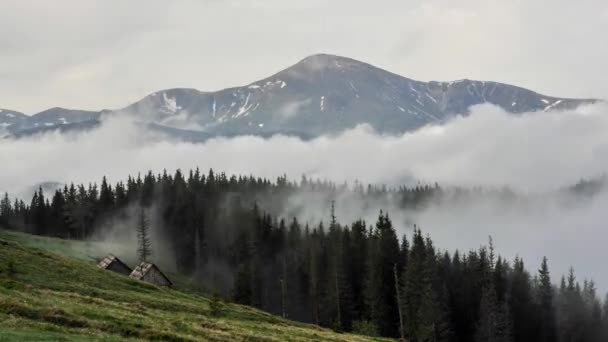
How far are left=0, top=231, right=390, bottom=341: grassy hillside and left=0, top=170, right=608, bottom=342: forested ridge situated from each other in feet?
114

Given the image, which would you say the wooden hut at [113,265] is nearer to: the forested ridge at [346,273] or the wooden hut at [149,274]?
the wooden hut at [149,274]

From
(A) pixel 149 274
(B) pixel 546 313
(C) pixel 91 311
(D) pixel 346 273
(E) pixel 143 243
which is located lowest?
(B) pixel 546 313

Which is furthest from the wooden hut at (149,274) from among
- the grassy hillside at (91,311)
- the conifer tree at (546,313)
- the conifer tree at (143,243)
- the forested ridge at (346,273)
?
the conifer tree at (546,313)

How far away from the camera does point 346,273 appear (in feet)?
428

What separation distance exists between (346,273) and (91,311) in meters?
93.2

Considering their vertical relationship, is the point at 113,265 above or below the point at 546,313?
above

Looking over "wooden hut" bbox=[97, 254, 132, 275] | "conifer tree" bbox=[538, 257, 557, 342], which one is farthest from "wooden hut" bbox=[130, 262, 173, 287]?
"conifer tree" bbox=[538, 257, 557, 342]

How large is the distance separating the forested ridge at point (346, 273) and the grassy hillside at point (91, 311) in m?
34.8

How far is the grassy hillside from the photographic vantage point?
34.7 metres

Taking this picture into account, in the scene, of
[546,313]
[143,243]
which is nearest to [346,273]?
[143,243]

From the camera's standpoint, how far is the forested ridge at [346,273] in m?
116

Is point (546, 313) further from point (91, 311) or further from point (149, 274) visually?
point (91, 311)

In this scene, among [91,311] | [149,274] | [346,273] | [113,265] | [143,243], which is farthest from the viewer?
Result: [346,273]

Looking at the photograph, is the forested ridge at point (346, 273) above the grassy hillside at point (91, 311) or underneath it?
underneath
